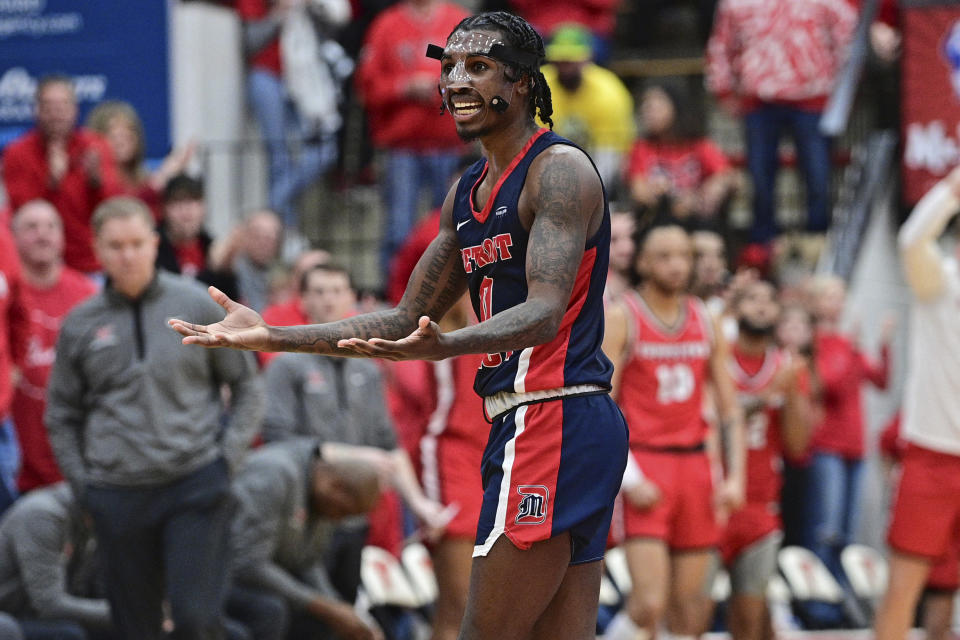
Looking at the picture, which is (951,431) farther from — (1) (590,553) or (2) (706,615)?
(1) (590,553)

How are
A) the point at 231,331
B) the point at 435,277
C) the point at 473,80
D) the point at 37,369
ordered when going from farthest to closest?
the point at 37,369 < the point at 435,277 < the point at 473,80 < the point at 231,331

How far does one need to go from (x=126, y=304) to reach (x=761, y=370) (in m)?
3.90

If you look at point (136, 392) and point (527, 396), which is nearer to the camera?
point (527, 396)

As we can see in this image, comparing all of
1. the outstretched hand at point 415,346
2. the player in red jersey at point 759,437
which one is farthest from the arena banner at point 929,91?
the outstretched hand at point 415,346

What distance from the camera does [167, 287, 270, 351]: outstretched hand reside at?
4215mm

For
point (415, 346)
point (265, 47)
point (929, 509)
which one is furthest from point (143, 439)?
point (265, 47)

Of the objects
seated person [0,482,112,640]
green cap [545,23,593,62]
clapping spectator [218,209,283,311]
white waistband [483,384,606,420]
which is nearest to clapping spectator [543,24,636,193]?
green cap [545,23,593,62]

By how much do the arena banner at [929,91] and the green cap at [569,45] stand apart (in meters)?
2.47

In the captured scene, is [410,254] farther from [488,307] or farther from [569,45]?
[488,307]

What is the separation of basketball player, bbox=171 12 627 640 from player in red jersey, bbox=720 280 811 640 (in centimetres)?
413

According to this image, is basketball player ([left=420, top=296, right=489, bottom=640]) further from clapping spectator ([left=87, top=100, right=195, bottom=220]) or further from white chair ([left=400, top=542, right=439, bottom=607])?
clapping spectator ([left=87, top=100, right=195, bottom=220])

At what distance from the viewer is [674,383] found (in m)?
8.01

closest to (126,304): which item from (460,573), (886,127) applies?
(460,573)

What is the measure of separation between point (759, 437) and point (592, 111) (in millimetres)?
3703
